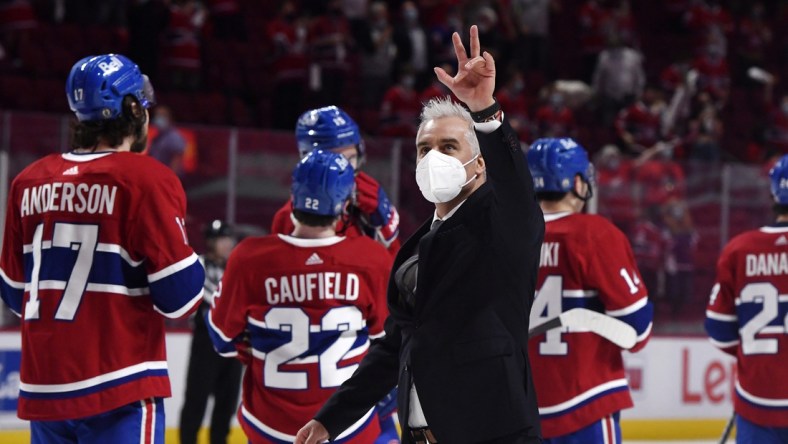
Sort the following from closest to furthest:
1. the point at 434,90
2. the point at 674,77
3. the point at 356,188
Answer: the point at 356,188
the point at 434,90
the point at 674,77

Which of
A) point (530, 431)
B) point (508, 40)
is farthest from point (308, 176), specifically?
point (508, 40)

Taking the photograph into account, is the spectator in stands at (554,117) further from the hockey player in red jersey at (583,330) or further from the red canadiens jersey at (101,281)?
the red canadiens jersey at (101,281)

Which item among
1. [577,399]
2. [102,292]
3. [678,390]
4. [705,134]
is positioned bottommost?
[678,390]

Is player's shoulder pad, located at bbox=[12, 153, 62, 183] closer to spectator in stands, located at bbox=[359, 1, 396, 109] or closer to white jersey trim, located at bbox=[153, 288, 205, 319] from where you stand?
white jersey trim, located at bbox=[153, 288, 205, 319]

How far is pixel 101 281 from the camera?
3355 millimetres

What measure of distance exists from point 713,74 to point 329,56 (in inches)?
204

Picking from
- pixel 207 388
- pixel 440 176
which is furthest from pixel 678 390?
pixel 440 176

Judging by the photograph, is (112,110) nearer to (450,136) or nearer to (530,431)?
(450,136)

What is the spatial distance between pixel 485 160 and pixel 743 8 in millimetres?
16028

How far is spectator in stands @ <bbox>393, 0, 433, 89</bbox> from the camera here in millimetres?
13328

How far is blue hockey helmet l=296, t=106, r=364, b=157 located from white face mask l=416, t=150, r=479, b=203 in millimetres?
1895

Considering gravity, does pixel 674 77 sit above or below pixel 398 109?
below

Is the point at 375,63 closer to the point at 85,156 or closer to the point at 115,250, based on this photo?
the point at 85,156

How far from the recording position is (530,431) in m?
2.78
